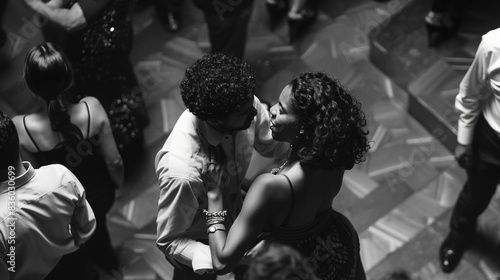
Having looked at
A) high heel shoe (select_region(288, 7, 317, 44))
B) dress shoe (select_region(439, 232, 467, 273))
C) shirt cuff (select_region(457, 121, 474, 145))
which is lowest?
dress shoe (select_region(439, 232, 467, 273))

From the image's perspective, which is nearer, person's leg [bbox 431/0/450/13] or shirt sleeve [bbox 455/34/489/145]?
shirt sleeve [bbox 455/34/489/145]

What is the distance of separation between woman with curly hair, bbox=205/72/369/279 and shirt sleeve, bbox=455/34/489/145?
2.16 ft

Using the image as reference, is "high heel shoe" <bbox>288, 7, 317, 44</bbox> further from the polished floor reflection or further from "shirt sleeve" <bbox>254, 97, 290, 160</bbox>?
"shirt sleeve" <bbox>254, 97, 290, 160</bbox>

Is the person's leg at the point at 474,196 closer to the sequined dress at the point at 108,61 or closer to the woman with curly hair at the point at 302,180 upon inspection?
the woman with curly hair at the point at 302,180

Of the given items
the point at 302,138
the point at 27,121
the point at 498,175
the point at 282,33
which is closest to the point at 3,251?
the point at 27,121

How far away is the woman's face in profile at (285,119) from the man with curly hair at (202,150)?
0.11m

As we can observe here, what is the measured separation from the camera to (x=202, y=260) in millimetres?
2600

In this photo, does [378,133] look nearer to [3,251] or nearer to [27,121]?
[27,121]

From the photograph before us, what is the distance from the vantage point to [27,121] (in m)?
2.92

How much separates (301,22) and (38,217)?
2283mm

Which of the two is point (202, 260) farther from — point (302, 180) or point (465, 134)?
point (465, 134)

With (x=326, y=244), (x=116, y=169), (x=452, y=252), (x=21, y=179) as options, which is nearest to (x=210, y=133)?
(x=326, y=244)

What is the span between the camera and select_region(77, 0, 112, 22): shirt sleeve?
3422mm

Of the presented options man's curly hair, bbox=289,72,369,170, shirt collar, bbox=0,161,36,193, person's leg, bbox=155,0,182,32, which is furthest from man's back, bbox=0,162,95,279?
person's leg, bbox=155,0,182,32
